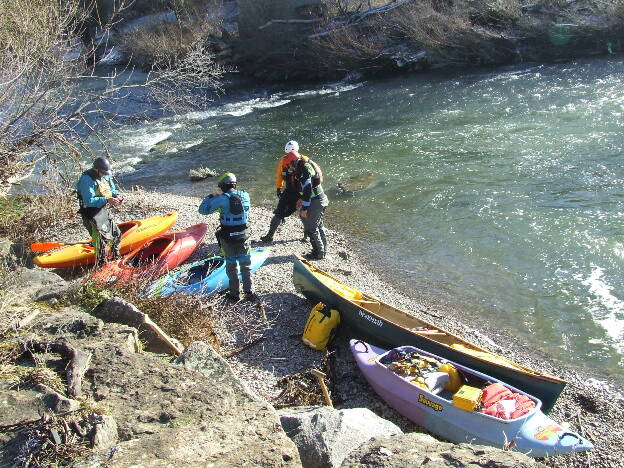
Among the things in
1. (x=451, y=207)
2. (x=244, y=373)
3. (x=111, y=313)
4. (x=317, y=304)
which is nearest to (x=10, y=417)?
(x=111, y=313)

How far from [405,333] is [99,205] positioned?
181 inches

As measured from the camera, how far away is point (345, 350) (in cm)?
715

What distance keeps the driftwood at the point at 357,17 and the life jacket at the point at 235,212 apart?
1891cm

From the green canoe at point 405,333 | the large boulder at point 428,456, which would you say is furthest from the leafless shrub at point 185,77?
the large boulder at point 428,456

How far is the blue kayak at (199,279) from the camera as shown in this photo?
290 inches

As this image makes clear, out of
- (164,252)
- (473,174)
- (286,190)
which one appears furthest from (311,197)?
(473,174)

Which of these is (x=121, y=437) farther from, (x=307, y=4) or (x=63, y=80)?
(x=307, y=4)

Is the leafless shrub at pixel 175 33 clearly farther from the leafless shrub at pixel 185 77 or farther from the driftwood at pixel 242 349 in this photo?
the driftwood at pixel 242 349

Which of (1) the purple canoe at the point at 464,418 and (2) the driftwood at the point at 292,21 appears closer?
(1) the purple canoe at the point at 464,418

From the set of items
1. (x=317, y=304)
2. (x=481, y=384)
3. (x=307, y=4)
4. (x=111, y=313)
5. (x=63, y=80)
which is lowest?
(x=481, y=384)

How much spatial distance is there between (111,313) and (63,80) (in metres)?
6.00

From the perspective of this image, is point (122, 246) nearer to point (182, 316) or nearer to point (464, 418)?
point (182, 316)

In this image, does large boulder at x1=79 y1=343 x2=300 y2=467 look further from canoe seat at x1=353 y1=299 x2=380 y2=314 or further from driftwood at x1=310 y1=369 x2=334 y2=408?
canoe seat at x1=353 y1=299 x2=380 y2=314

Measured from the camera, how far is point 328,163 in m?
14.7
